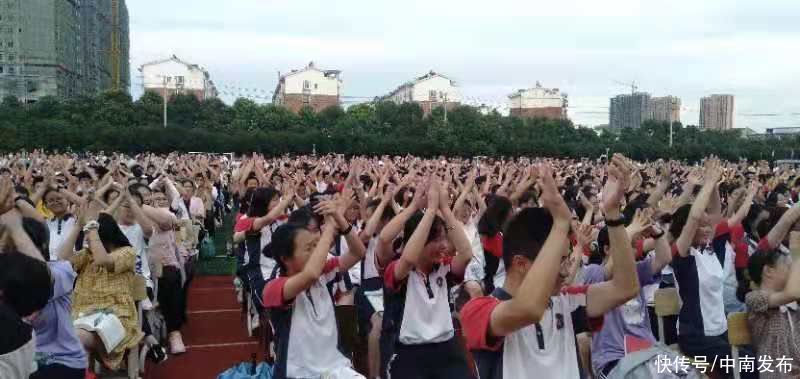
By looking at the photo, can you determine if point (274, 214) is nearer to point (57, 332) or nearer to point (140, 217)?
point (140, 217)

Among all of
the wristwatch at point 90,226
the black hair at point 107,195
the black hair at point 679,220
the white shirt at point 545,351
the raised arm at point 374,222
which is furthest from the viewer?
the black hair at point 107,195

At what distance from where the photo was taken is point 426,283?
461 cm

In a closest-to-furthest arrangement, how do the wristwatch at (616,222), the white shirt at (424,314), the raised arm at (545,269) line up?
the raised arm at (545,269)
the wristwatch at (616,222)
the white shirt at (424,314)

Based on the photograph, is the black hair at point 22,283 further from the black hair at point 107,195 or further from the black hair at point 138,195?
the black hair at point 138,195

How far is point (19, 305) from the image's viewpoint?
3600 mm

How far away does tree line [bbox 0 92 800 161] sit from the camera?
3288cm

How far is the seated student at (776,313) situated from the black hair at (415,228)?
6.15 ft

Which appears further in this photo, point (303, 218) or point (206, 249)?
point (206, 249)

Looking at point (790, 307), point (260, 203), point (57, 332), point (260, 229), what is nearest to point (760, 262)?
point (790, 307)

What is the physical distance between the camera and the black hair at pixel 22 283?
11.7 ft

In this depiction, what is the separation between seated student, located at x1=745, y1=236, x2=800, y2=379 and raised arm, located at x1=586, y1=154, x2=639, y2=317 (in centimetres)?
186

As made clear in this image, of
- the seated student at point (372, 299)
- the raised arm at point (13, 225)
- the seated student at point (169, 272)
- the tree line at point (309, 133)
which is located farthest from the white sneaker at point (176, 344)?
the tree line at point (309, 133)

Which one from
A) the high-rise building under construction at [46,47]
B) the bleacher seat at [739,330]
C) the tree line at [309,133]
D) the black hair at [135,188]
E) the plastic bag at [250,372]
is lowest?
the plastic bag at [250,372]

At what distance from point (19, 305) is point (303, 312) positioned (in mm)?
1354
